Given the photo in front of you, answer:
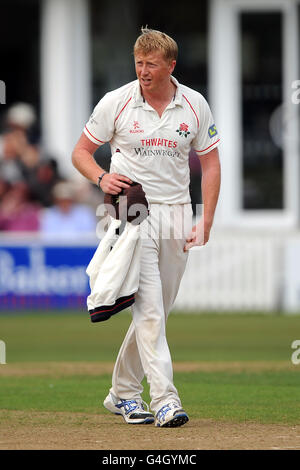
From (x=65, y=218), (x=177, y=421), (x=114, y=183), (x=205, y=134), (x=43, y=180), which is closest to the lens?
(x=177, y=421)

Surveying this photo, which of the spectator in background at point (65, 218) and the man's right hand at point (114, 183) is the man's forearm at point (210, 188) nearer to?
the man's right hand at point (114, 183)

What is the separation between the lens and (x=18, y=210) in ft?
54.3

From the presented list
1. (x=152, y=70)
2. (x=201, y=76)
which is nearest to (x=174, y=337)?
(x=152, y=70)

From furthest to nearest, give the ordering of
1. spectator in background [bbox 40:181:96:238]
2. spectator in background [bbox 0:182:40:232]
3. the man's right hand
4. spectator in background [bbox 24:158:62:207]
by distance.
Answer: spectator in background [bbox 24:158:62:207]
spectator in background [bbox 0:182:40:232]
spectator in background [bbox 40:181:96:238]
the man's right hand

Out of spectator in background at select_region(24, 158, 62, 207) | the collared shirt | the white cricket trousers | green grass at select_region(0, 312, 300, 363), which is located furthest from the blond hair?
spectator in background at select_region(24, 158, 62, 207)

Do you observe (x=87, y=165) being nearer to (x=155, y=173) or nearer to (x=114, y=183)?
(x=114, y=183)

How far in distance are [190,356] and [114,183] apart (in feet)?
15.4

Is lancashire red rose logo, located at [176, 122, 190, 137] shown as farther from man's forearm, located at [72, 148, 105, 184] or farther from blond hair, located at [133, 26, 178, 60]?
man's forearm, located at [72, 148, 105, 184]

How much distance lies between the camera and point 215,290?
16.1 m

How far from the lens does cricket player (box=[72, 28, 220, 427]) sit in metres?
6.66

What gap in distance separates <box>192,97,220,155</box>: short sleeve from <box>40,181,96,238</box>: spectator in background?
9151 mm
